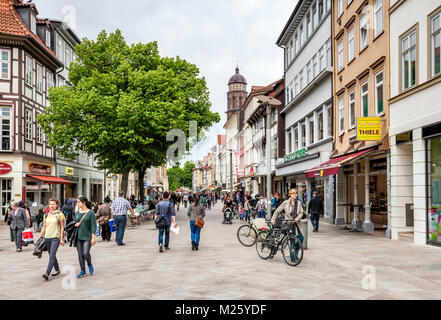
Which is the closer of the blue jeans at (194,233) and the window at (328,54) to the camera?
the blue jeans at (194,233)

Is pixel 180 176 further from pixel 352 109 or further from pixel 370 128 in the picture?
pixel 370 128

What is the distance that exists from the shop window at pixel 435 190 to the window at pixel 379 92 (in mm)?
4220

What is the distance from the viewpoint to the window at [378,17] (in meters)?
17.7

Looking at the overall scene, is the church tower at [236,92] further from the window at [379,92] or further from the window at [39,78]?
the window at [379,92]

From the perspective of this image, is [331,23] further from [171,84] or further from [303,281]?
[303,281]

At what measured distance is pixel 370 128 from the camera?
55.7 feet

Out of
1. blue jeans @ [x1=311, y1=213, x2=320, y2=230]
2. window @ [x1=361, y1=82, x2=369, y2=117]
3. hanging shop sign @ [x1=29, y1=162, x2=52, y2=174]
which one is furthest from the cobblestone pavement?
hanging shop sign @ [x1=29, y1=162, x2=52, y2=174]

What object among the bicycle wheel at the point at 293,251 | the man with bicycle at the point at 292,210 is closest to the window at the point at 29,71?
the man with bicycle at the point at 292,210

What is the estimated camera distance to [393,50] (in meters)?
16.1

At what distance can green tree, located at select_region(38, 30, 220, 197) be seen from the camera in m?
26.5

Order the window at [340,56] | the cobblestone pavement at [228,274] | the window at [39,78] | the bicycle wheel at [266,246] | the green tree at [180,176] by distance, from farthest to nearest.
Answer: the green tree at [180,176], the window at [39,78], the window at [340,56], the bicycle wheel at [266,246], the cobblestone pavement at [228,274]

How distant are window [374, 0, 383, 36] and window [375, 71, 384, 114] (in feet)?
5.48
